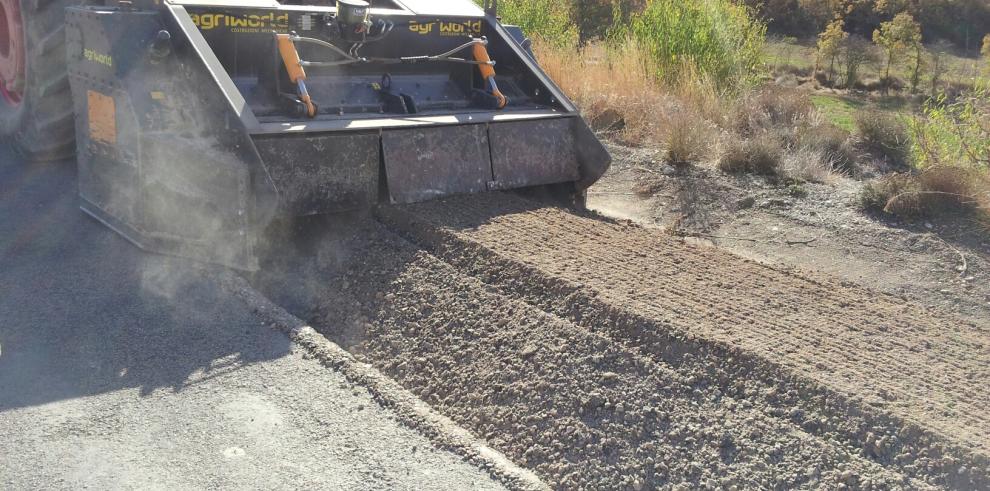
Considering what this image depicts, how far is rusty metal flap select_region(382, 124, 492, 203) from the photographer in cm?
567

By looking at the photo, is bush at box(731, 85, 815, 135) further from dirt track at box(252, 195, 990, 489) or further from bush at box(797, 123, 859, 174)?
dirt track at box(252, 195, 990, 489)

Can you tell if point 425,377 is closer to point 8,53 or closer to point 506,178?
point 506,178

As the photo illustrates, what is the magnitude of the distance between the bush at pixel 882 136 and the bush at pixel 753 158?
2150 mm

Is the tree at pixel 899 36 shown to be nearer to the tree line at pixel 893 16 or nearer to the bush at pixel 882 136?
the tree line at pixel 893 16

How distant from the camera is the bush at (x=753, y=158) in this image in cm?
812

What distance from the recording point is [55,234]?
5941 mm

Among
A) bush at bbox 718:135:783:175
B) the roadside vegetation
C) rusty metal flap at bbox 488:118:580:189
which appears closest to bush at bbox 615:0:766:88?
the roadside vegetation

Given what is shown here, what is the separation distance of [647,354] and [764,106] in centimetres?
682

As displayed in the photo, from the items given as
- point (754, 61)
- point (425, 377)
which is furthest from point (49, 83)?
point (754, 61)

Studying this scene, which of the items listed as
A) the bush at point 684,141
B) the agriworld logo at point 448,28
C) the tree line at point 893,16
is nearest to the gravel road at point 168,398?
the agriworld logo at point 448,28

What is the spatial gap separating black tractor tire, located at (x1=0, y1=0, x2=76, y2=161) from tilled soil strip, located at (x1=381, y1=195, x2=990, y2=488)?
9.77 feet

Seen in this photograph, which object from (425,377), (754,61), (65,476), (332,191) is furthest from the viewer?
(754,61)

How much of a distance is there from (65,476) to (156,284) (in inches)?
74.7

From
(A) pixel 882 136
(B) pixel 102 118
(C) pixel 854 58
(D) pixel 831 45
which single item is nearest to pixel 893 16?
(D) pixel 831 45
